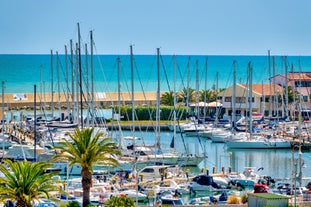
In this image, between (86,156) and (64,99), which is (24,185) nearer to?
(86,156)

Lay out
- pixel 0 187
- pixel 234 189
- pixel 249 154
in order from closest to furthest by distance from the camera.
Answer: pixel 0 187, pixel 234 189, pixel 249 154

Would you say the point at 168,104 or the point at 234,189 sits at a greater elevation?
the point at 168,104

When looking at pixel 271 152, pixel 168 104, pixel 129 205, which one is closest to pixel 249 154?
pixel 271 152

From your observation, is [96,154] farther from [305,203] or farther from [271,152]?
[271,152]

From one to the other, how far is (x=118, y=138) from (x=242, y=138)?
16.8 metres

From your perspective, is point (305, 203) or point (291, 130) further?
point (291, 130)

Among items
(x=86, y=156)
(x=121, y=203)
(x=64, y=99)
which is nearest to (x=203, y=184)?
(x=86, y=156)

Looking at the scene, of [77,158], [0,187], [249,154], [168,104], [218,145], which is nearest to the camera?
[0,187]

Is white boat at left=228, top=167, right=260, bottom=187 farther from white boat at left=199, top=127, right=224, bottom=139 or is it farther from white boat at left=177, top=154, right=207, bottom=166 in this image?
white boat at left=199, top=127, right=224, bottom=139

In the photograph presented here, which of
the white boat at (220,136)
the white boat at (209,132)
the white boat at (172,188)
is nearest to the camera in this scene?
the white boat at (172,188)

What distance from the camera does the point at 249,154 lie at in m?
90.3

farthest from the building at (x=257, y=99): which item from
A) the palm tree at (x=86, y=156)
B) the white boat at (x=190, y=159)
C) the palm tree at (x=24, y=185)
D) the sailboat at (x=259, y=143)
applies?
the palm tree at (x=24, y=185)

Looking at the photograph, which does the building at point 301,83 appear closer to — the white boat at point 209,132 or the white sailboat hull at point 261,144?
the white boat at point 209,132

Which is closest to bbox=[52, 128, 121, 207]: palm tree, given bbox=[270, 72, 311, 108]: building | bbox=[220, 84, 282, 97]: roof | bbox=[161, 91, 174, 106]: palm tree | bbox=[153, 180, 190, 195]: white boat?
bbox=[153, 180, 190, 195]: white boat
